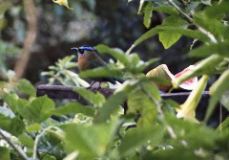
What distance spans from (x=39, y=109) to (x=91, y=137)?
1.09ft

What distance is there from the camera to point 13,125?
93 cm

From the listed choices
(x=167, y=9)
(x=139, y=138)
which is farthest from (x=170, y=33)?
(x=139, y=138)

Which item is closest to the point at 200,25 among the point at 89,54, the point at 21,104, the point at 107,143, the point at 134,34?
the point at 107,143

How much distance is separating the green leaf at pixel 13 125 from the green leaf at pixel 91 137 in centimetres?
33

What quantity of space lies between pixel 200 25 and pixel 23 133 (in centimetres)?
32

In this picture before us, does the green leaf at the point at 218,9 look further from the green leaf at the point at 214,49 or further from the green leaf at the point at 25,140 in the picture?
the green leaf at the point at 25,140

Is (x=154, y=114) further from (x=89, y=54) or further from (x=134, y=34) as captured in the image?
(x=134, y=34)

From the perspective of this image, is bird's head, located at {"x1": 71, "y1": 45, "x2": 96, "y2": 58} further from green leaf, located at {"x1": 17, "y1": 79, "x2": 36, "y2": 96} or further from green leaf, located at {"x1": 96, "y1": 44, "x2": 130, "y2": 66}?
green leaf, located at {"x1": 96, "y1": 44, "x2": 130, "y2": 66}

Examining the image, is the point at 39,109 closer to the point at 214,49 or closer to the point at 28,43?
the point at 28,43

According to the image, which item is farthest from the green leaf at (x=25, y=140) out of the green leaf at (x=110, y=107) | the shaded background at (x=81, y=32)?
the shaded background at (x=81, y=32)

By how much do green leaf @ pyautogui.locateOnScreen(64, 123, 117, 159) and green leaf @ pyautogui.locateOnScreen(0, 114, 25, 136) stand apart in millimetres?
326

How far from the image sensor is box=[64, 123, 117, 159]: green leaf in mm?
600

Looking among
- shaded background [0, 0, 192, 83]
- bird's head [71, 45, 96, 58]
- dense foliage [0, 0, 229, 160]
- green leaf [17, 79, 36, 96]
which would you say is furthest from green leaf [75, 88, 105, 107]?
shaded background [0, 0, 192, 83]

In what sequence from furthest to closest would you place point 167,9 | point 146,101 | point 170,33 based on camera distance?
point 170,33
point 167,9
point 146,101
